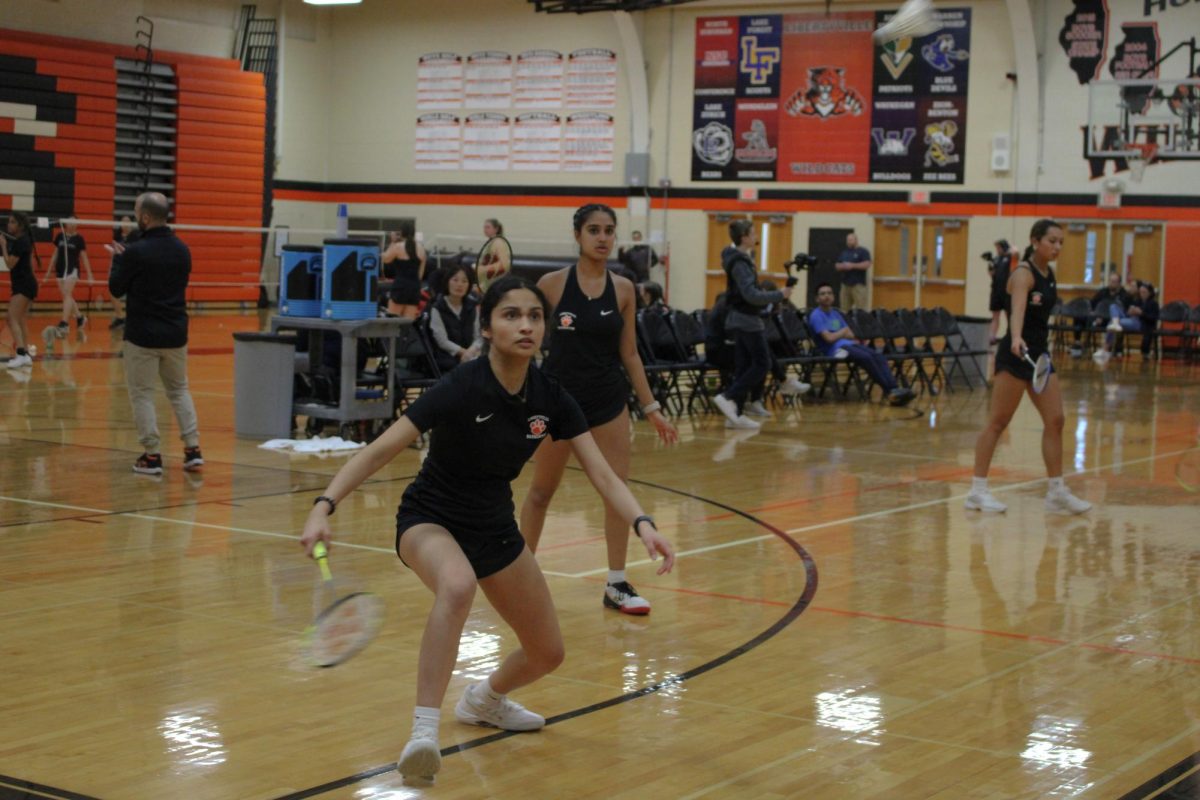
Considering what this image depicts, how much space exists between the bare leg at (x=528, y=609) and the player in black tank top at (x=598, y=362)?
2000 mm

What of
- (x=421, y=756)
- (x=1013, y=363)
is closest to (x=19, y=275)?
(x=1013, y=363)

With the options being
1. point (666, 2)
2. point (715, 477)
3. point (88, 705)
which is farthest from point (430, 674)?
point (666, 2)

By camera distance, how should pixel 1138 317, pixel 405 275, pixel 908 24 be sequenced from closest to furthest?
1. pixel 405 275
2. pixel 908 24
3. pixel 1138 317

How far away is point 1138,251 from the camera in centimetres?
2853

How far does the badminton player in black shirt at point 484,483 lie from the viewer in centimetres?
446

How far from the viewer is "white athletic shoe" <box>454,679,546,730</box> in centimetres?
512

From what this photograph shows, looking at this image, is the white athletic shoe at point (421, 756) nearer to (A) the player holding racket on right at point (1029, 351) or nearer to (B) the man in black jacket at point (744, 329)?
(A) the player holding racket on right at point (1029, 351)

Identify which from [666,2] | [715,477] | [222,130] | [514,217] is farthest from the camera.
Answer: [514,217]

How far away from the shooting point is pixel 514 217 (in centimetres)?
3384

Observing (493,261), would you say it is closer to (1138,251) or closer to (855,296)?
(855,296)

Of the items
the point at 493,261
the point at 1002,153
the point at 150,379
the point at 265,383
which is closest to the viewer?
the point at 150,379

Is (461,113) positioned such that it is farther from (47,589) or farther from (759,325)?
(47,589)

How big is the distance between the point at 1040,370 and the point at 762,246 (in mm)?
22338

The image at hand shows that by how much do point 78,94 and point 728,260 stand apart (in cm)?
1775
